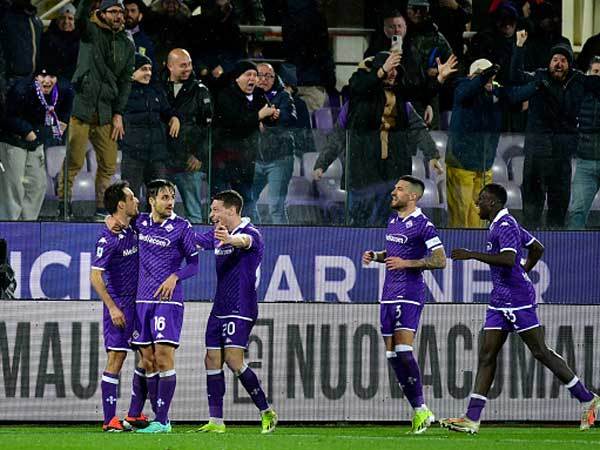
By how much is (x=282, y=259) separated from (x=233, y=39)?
3300 millimetres

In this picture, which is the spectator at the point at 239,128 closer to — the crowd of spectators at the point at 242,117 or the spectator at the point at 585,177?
the crowd of spectators at the point at 242,117

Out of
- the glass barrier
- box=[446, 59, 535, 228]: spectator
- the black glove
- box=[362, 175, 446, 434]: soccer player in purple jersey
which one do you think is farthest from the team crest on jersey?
the black glove

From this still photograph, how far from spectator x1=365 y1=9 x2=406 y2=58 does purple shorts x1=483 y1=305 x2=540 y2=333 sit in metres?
6.39

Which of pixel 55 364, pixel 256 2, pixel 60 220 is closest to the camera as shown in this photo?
pixel 55 364

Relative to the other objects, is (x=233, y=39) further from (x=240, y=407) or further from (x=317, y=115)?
(x=240, y=407)

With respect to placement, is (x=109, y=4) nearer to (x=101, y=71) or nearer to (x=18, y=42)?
(x=101, y=71)

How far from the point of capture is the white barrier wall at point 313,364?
13.7 meters

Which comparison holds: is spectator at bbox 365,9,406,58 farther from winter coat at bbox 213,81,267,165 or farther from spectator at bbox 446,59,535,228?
winter coat at bbox 213,81,267,165

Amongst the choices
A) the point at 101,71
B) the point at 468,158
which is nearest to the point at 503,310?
the point at 468,158

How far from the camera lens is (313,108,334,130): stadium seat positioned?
17047 millimetres

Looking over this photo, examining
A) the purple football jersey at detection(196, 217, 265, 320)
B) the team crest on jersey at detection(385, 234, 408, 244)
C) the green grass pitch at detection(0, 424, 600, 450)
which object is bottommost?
the green grass pitch at detection(0, 424, 600, 450)

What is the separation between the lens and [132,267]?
12.2 metres

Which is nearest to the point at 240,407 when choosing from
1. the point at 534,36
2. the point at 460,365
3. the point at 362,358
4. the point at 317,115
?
the point at 362,358

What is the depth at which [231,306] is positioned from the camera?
12000 mm
